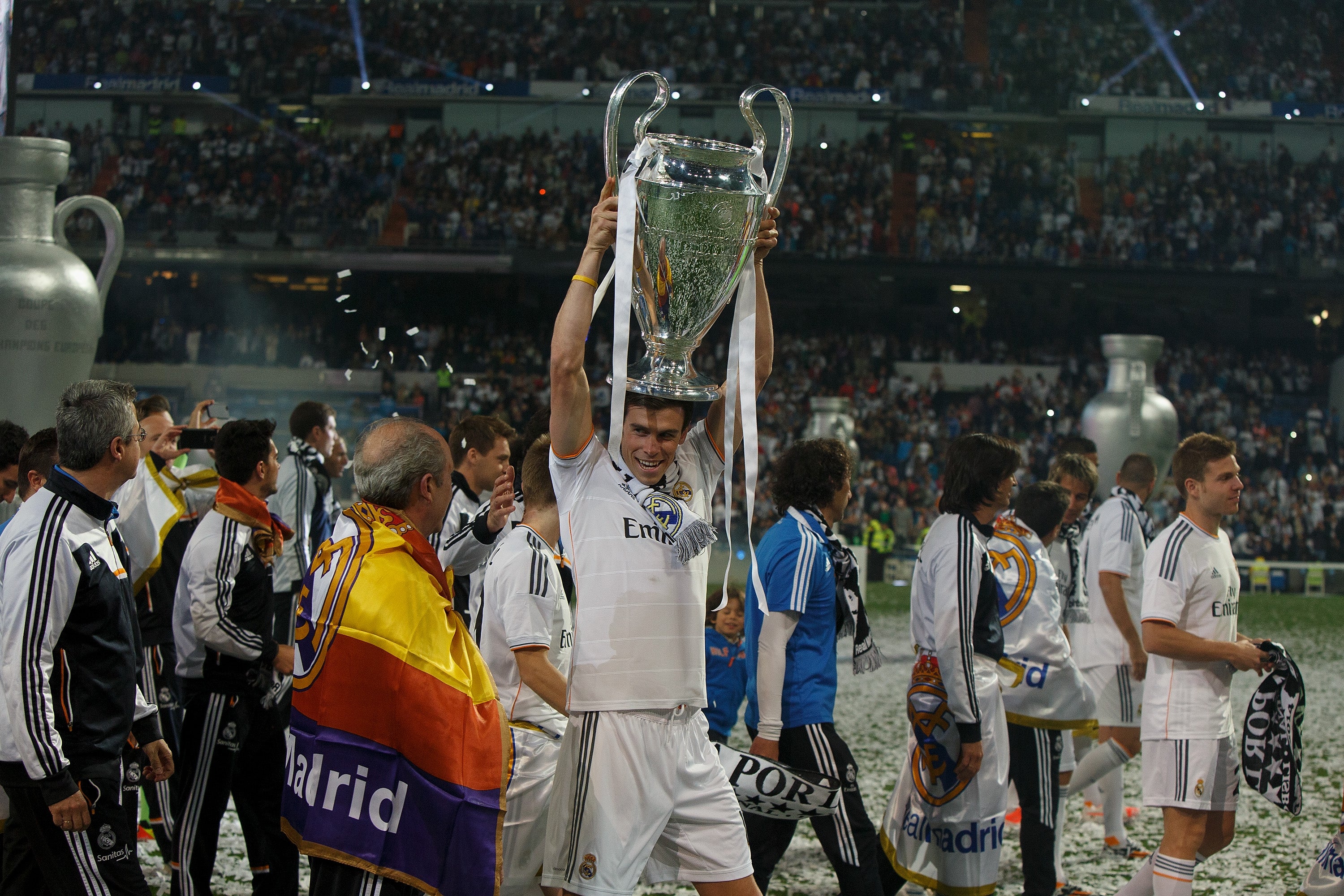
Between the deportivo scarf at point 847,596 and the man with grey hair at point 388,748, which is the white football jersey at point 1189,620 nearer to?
the deportivo scarf at point 847,596

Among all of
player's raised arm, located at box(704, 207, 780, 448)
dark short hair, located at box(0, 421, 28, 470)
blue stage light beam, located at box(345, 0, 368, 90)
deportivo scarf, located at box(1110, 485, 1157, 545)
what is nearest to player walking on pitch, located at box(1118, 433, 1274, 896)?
Result: deportivo scarf, located at box(1110, 485, 1157, 545)

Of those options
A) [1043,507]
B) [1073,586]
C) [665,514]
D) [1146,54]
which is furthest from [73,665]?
[1146,54]

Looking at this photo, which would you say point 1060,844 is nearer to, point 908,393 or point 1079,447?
point 1079,447

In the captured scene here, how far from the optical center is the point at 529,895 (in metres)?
3.30

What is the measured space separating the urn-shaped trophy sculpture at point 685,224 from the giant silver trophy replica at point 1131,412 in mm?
10846

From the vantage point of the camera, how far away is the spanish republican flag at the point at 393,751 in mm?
2457

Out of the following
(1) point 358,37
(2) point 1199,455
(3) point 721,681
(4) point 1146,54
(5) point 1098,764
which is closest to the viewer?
(2) point 1199,455

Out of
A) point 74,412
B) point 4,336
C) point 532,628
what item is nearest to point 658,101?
point 532,628

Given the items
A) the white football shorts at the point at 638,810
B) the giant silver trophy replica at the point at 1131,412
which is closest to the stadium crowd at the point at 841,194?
the giant silver trophy replica at the point at 1131,412

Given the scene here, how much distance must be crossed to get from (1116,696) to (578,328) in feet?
13.7

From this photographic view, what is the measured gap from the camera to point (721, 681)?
5164 mm

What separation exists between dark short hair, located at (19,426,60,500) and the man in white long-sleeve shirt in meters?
2.93

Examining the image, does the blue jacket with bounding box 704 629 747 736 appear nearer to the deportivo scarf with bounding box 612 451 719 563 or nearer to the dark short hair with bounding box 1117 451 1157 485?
the deportivo scarf with bounding box 612 451 719 563

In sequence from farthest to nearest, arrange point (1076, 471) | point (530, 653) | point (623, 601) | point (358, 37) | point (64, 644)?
point (358, 37) → point (1076, 471) → point (530, 653) → point (64, 644) → point (623, 601)
